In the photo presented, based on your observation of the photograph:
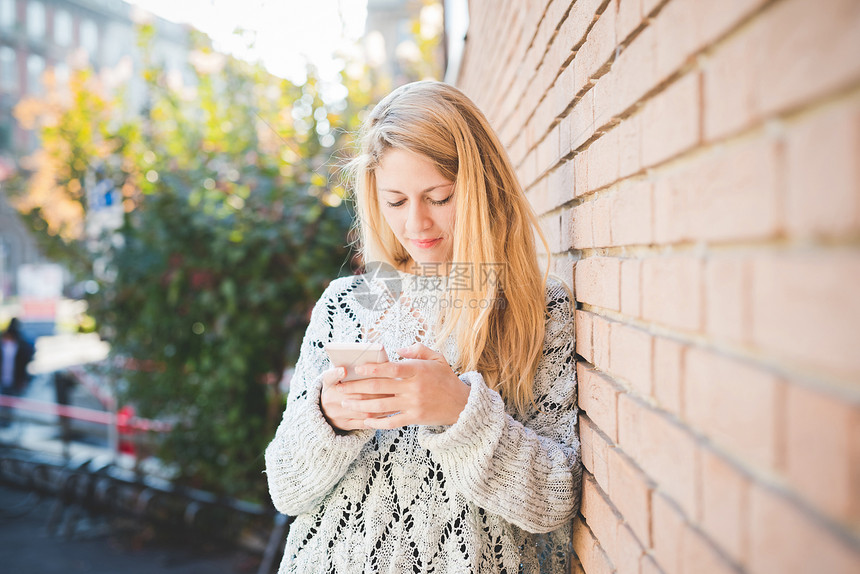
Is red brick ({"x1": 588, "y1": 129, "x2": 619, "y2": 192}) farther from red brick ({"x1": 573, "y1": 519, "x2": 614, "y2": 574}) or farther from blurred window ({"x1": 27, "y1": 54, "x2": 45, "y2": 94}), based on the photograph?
blurred window ({"x1": 27, "y1": 54, "x2": 45, "y2": 94})

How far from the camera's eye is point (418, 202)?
5.63ft

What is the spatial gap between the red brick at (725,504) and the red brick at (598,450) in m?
0.45

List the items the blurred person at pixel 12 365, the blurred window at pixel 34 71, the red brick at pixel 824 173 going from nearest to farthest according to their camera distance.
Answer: the red brick at pixel 824 173
the blurred person at pixel 12 365
the blurred window at pixel 34 71

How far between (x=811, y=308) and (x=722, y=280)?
0.17 meters

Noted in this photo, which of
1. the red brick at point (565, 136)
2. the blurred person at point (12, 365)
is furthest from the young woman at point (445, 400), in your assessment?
the blurred person at point (12, 365)

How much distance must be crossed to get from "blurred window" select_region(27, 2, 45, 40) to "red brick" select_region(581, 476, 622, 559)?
120ft

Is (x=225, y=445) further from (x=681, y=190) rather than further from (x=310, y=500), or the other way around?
(x=681, y=190)

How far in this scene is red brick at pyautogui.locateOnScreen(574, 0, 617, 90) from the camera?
110 centimetres

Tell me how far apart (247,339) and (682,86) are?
12.0 ft

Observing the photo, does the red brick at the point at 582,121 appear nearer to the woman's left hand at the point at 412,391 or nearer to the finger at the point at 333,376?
the woman's left hand at the point at 412,391

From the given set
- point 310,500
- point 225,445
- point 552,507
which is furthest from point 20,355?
point 552,507

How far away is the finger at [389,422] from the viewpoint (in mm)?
1471

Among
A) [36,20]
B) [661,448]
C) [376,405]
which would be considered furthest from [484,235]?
[36,20]

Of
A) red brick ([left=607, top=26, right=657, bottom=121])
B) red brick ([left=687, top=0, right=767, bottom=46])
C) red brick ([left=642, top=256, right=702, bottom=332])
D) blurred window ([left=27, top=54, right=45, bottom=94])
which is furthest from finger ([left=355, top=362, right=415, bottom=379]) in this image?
blurred window ([left=27, top=54, right=45, bottom=94])
